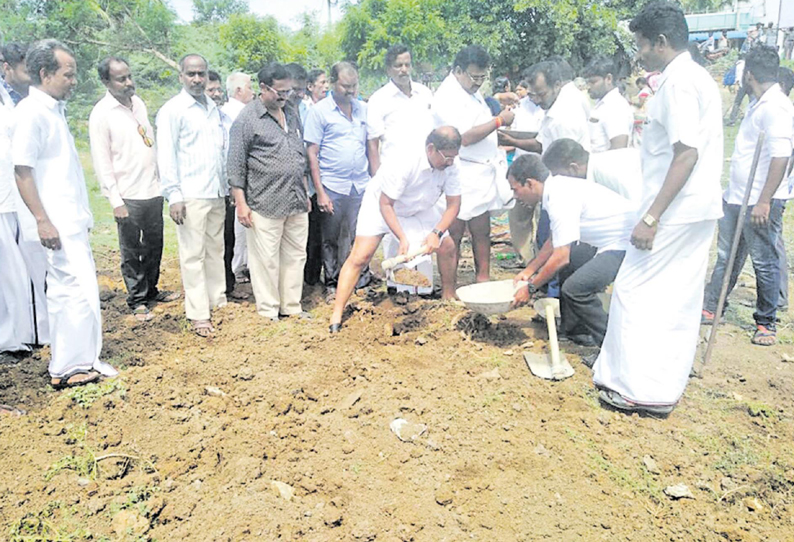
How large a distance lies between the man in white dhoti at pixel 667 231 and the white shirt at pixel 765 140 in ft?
4.48

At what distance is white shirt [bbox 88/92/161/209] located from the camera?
4.73 metres

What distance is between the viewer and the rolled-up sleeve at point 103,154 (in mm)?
4707

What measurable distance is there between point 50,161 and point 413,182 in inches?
95.0

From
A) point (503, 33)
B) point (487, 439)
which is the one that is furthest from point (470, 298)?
point (503, 33)

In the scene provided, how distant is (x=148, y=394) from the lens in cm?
379

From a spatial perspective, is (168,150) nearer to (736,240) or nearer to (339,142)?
(339,142)

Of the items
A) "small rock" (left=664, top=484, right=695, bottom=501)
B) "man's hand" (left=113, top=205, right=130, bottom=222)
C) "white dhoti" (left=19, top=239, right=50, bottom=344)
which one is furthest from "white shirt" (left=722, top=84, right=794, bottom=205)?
"white dhoti" (left=19, top=239, right=50, bottom=344)

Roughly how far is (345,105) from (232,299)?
6.55ft

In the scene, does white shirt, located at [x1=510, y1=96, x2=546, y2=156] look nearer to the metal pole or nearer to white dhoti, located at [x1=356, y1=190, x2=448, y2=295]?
white dhoti, located at [x1=356, y1=190, x2=448, y2=295]

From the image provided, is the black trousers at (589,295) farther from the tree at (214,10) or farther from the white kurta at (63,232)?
the tree at (214,10)

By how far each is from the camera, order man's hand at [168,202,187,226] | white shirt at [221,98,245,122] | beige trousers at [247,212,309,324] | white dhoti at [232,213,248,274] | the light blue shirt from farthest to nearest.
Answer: white dhoti at [232,213,248,274] → white shirt at [221,98,245,122] → the light blue shirt → beige trousers at [247,212,309,324] → man's hand at [168,202,187,226]

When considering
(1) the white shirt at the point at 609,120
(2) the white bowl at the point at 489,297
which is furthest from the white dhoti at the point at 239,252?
(1) the white shirt at the point at 609,120

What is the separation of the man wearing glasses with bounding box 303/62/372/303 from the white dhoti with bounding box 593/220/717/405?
271 centimetres

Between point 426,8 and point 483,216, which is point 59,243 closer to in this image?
point 483,216
